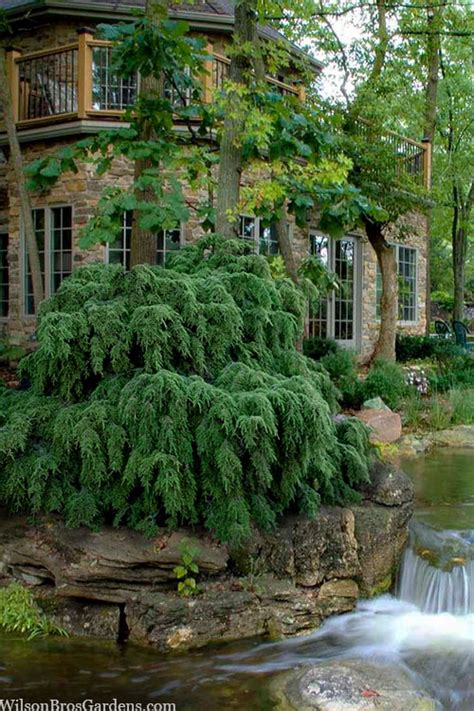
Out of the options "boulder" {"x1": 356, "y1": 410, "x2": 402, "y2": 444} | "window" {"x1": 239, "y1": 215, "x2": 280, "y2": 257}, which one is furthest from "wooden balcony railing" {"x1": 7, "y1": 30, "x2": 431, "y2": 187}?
"boulder" {"x1": 356, "y1": 410, "x2": 402, "y2": 444}

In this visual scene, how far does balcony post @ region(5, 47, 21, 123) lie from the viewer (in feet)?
40.0

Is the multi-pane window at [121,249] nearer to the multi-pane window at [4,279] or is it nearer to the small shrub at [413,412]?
the multi-pane window at [4,279]

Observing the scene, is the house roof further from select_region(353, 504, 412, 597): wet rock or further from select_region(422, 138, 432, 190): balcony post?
select_region(353, 504, 412, 597): wet rock

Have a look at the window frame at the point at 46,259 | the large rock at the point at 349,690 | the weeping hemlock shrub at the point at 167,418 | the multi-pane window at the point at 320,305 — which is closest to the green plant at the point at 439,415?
the multi-pane window at the point at 320,305

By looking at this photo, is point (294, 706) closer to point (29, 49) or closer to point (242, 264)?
point (242, 264)

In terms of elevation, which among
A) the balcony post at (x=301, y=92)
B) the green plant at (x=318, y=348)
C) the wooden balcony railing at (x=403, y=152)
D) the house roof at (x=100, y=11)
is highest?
the house roof at (x=100, y=11)

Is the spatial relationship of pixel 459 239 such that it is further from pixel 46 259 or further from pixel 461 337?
pixel 46 259

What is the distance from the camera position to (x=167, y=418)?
17.2 ft

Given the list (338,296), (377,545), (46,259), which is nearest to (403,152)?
(338,296)

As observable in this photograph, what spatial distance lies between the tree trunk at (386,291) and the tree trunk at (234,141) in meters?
6.00

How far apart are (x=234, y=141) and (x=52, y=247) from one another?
5662 mm

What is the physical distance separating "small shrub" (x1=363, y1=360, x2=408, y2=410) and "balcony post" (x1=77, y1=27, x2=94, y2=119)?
6295mm

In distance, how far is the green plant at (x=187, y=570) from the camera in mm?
5254

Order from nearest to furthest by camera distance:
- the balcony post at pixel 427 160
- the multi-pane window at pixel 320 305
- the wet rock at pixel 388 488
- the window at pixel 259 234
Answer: the wet rock at pixel 388 488
the window at pixel 259 234
the multi-pane window at pixel 320 305
the balcony post at pixel 427 160
